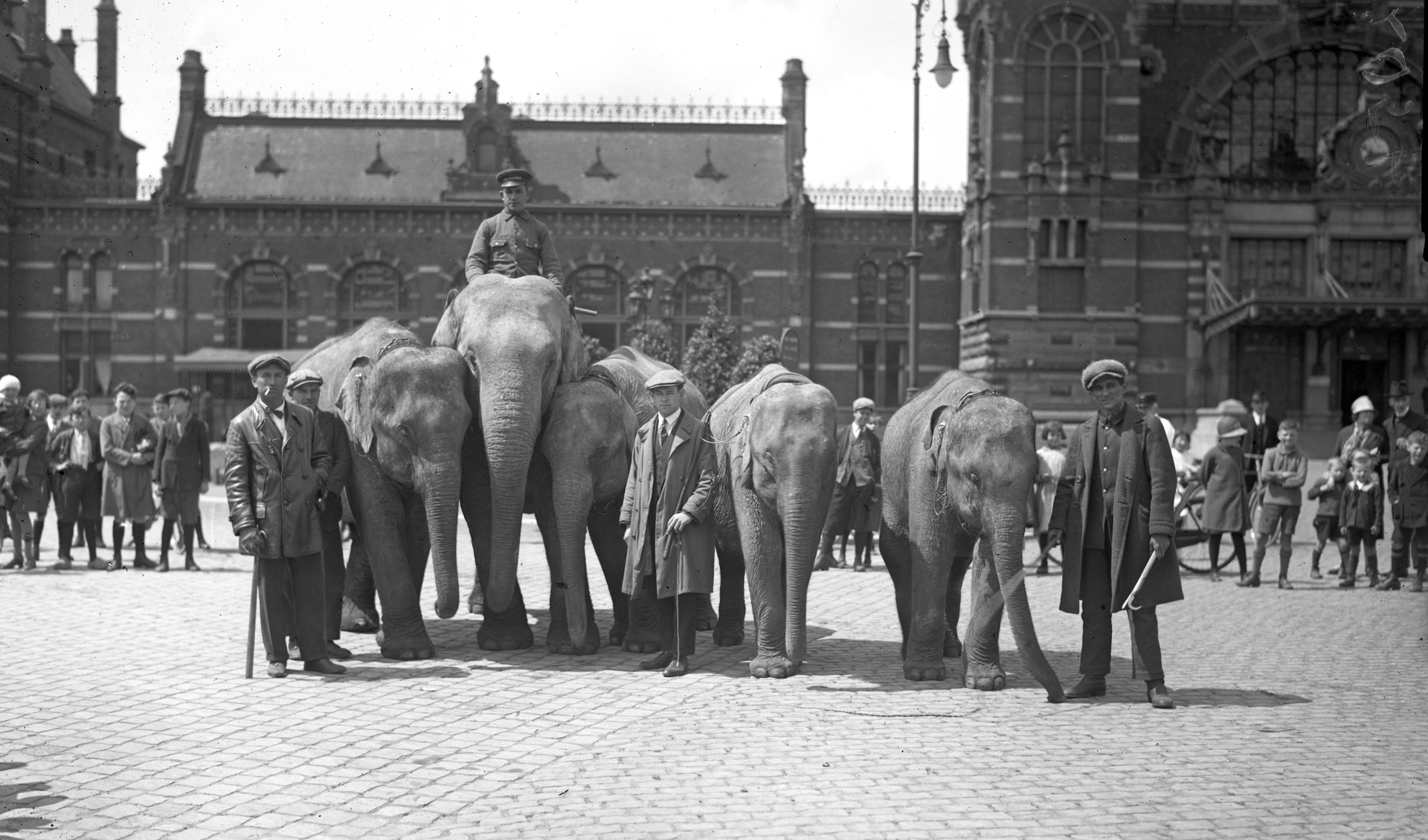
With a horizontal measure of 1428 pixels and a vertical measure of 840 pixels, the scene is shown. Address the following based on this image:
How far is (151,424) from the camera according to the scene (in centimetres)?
1620

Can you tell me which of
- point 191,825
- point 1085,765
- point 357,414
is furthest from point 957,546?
point 191,825

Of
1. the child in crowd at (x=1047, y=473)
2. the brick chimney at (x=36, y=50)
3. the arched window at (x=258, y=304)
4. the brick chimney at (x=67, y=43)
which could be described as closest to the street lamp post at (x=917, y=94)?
the child in crowd at (x=1047, y=473)

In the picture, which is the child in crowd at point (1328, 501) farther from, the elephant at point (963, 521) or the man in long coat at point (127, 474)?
the man in long coat at point (127, 474)

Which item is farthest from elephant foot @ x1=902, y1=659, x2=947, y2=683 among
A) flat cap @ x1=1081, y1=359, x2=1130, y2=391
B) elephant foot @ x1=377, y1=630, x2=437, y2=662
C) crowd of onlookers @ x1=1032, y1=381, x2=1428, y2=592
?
crowd of onlookers @ x1=1032, y1=381, x2=1428, y2=592

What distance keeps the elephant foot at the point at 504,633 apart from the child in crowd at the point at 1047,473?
306 inches

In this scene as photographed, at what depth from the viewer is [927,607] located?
9.15 metres

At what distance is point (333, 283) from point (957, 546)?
34.0 m

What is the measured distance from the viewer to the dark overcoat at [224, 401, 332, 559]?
29.0ft

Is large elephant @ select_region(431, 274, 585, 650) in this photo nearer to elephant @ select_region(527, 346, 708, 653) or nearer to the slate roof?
elephant @ select_region(527, 346, 708, 653)

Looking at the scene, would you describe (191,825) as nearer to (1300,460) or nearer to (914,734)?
(914,734)

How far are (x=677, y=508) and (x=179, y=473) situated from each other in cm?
841

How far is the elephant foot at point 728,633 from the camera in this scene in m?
10.7

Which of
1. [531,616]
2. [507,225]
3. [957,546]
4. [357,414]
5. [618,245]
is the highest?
[618,245]

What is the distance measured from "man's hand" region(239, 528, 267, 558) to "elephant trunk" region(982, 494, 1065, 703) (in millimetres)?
4484
